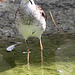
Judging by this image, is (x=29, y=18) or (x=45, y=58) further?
(x=45, y=58)

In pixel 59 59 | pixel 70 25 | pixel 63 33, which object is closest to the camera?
pixel 59 59

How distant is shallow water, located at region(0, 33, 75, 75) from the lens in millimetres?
4293

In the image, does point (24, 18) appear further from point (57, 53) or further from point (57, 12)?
point (57, 12)

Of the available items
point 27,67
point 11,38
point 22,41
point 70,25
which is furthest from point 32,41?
point 70,25

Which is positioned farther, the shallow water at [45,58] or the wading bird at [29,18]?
the wading bird at [29,18]

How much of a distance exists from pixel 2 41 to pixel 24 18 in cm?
196

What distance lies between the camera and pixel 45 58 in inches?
198

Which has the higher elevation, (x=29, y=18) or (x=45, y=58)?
(x=29, y=18)

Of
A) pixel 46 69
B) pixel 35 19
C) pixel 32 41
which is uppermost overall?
pixel 35 19

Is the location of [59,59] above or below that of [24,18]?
below

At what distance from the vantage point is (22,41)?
20.7ft

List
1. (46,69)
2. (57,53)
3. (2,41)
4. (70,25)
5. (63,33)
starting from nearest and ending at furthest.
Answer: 1. (46,69)
2. (57,53)
3. (2,41)
4. (63,33)
5. (70,25)

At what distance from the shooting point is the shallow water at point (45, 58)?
169 inches

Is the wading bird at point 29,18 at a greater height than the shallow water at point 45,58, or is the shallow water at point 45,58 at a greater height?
the wading bird at point 29,18
